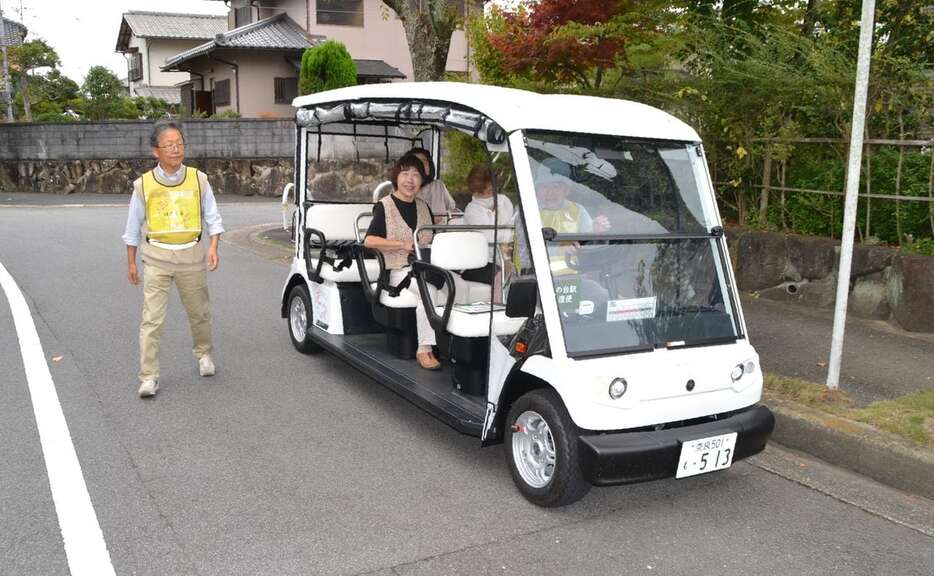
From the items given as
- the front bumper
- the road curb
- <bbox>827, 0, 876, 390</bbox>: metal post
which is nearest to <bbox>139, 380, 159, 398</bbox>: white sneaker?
the front bumper

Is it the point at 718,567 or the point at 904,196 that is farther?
the point at 904,196

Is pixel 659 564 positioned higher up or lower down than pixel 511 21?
lower down

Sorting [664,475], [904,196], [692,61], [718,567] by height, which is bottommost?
[718,567]

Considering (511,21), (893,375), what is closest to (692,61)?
(511,21)

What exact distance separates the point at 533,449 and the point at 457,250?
1.40 meters

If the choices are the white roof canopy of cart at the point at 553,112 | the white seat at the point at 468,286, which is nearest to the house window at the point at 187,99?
the white seat at the point at 468,286

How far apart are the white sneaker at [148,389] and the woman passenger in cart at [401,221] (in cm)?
177

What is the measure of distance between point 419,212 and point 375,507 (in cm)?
266

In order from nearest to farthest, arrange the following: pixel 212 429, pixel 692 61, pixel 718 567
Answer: pixel 718 567, pixel 212 429, pixel 692 61

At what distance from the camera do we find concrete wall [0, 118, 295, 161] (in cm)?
2384

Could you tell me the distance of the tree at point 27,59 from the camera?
29516 mm

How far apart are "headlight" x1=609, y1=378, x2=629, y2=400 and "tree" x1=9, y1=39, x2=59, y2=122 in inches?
1264

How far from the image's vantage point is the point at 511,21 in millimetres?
9664

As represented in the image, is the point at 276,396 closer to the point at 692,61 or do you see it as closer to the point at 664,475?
the point at 664,475
